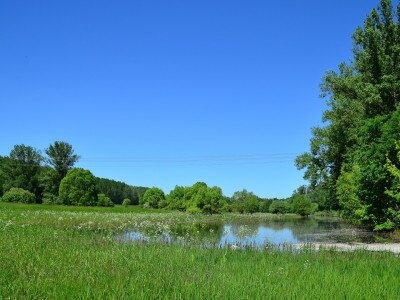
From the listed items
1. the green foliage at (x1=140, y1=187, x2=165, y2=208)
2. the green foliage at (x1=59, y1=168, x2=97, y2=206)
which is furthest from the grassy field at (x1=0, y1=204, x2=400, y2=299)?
the green foliage at (x1=140, y1=187, x2=165, y2=208)

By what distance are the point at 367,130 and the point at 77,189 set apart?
6582 centimetres

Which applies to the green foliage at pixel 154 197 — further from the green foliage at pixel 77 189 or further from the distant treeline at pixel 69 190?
the green foliage at pixel 77 189

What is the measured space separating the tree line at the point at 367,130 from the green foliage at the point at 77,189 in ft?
173

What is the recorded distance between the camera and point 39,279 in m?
7.29

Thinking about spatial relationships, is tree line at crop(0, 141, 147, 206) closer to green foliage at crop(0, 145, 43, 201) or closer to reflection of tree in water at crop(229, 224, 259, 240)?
green foliage at crop(0, 145, 43, 201)

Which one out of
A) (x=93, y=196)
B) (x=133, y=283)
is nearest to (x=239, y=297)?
(x=133, y=283)

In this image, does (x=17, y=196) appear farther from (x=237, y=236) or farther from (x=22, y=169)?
(x=237, y=236)

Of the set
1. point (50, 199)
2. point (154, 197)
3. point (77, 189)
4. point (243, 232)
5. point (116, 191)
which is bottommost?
point (243, 232)

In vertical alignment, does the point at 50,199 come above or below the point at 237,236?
above

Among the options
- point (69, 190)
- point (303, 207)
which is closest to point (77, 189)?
point (69, 190)

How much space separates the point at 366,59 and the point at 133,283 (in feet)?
122

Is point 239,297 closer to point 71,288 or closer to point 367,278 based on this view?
point 71,288

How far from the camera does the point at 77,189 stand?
87.2 meters

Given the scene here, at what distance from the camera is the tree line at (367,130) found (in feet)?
107
